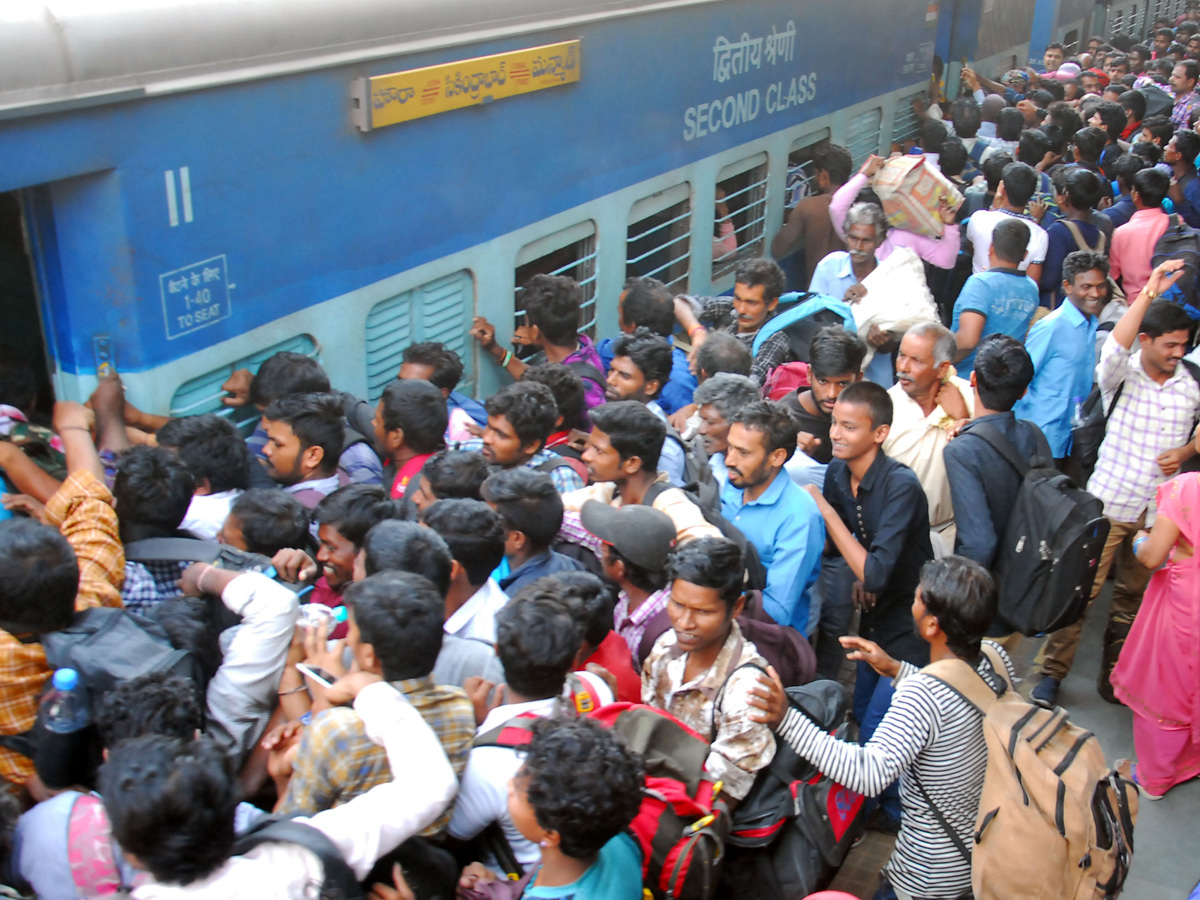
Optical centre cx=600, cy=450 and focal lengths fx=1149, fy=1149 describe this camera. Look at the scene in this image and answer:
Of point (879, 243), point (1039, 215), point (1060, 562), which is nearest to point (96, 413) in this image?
point (1060, 562)

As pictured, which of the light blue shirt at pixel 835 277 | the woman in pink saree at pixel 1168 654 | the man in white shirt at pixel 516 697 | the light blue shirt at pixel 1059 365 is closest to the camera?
the man in white shirt at pixel 516 697

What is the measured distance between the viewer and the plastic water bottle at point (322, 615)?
2475mm

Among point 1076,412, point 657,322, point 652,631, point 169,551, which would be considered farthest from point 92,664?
point 1076,412

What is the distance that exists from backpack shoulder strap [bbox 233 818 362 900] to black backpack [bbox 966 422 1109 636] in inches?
94.7

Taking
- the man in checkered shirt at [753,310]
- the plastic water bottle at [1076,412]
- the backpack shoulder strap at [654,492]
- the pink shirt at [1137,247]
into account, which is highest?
the backpack shoulder strap at [654,492]

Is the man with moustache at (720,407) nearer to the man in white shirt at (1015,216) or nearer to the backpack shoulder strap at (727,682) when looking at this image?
the backpack shoulder strap at (727,682)

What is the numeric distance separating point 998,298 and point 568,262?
1873 millimetres

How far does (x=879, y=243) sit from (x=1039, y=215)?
4.68 ft

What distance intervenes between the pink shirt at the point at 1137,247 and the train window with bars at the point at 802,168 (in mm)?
1679

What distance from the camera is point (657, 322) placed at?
4.47 m

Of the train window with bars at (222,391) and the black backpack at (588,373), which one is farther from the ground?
the train window with bars at (222,391)

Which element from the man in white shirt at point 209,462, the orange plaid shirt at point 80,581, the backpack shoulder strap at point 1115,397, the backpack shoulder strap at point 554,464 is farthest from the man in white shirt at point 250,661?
the backpack shoulder strap at point 1115,397

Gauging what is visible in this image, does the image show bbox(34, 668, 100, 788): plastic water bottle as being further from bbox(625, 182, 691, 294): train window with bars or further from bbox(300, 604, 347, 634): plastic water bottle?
bbox(625, 182, 691, 294): train window with bars

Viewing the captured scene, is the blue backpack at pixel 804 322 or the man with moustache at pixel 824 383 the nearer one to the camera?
the man with moustache at pixel 824 383
